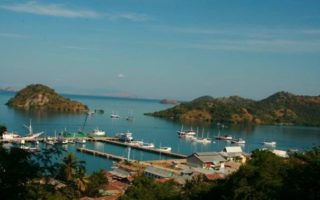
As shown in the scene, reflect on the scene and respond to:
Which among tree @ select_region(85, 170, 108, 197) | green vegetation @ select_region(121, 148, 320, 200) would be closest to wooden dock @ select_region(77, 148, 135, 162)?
tree @ select_region(85, 170, 108, 197)

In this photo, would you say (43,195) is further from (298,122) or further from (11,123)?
(298,122)

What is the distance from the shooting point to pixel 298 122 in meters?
89.4

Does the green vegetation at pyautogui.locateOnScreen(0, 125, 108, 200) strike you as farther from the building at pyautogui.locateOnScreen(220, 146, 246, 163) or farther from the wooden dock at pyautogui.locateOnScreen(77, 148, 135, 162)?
the building at pyautogui.locateOnScreen(220, 146, 246, 163)

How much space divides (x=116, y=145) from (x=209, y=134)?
732 inches

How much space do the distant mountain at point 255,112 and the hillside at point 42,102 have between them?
50.8 feet

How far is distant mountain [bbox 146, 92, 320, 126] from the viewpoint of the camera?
79525mm

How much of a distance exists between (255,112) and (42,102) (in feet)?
128

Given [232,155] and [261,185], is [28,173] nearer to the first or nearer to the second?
[261,185]

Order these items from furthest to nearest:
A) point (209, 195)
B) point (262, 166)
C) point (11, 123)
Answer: point (11, 123)
point (209, 195)
point (262, 166)

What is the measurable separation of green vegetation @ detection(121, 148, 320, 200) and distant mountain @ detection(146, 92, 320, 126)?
64.0m

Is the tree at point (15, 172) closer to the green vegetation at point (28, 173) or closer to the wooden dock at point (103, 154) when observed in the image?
the green vegetation at point (28, 173)

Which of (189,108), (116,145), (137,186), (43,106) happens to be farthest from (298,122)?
(137,186)

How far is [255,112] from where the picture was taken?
8706cm

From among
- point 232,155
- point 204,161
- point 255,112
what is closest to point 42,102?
point 255,112
